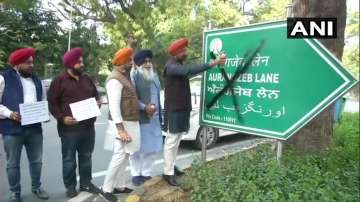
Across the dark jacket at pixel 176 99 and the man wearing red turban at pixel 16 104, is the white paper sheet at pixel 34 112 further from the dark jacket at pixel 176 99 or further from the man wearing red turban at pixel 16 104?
the dark jacket at pixel 176 99

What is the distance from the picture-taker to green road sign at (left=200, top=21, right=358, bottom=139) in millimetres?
3805

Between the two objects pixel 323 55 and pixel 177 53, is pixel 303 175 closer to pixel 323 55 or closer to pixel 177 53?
pixel 323 55

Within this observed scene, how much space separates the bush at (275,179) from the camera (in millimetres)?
3715

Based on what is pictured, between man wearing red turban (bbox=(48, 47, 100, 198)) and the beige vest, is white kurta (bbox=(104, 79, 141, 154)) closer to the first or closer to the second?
the beige vest

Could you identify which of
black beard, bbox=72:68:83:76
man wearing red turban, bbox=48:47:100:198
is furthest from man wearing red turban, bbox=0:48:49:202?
black beard, bbox=72:68:83:76

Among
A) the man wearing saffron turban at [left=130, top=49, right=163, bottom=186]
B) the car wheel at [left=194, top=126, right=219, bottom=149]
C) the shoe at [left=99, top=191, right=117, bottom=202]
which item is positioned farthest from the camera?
the car wheel at [left=194, top=126, right=219, bottom=149]

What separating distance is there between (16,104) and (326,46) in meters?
3.65

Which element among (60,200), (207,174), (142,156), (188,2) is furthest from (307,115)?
(188,2)

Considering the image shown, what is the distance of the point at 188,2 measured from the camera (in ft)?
65.9

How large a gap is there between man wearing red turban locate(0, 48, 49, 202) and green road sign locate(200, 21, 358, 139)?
194 cm

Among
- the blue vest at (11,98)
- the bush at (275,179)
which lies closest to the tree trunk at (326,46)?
the bush at (275,179)

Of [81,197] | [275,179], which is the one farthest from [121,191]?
[275,179]

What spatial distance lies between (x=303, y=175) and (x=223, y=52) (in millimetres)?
1523

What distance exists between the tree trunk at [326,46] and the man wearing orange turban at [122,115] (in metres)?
1.99
